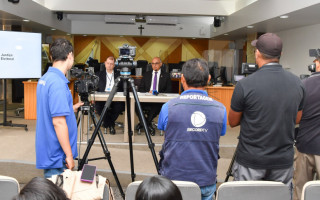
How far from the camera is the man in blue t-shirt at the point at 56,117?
2.10 metres

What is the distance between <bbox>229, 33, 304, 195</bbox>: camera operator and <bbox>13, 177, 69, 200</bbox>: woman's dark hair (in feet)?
4.58

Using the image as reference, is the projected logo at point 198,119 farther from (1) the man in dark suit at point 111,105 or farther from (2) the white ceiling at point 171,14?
(2) the white ceiling at point 171,14

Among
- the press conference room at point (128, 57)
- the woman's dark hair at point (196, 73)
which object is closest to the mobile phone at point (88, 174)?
the press conference room at point (128, 57)

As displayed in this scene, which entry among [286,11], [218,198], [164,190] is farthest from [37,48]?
[164,190]

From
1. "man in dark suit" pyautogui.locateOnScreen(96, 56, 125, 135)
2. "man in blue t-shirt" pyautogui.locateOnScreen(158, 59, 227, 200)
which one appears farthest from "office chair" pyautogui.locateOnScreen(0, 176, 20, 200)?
"man in dark suit" pyautogui.locateOnScreen(96, 56, 125, 135)

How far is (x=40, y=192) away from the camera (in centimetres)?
93

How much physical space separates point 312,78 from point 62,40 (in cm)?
191

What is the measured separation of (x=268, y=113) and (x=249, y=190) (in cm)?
57

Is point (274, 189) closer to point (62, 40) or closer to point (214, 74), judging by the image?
point (62, 40)

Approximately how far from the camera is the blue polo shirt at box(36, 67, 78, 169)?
209 cm

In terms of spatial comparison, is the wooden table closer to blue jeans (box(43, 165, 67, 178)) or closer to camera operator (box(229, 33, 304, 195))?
camera operator (box(229, 33, 304, 195))

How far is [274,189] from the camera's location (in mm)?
1698

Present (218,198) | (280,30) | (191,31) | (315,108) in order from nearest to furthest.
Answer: (218,198) → (315,108) → (280,30) → (191,31)

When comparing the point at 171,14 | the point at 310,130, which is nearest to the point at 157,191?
the point at 310,130
